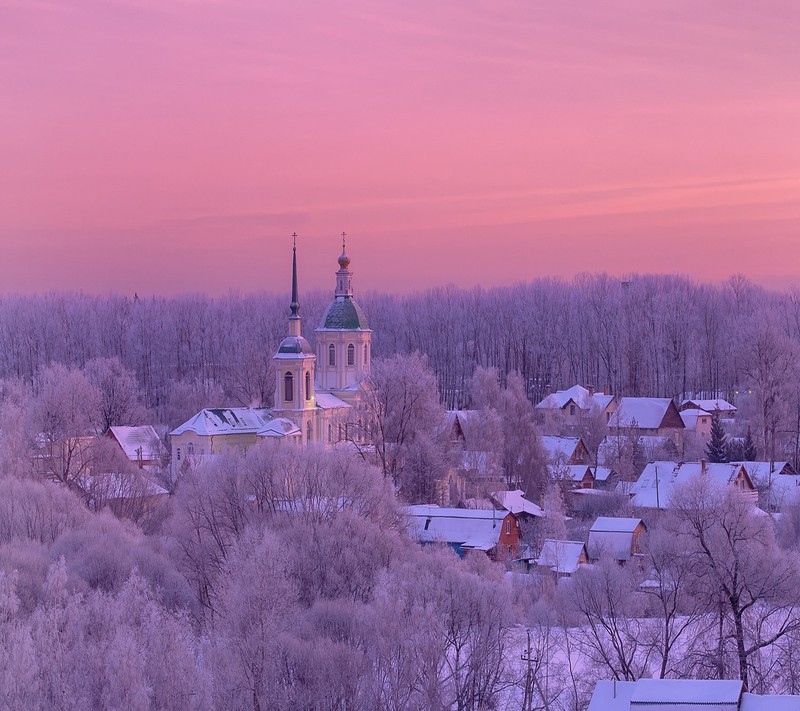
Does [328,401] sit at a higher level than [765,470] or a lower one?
higher

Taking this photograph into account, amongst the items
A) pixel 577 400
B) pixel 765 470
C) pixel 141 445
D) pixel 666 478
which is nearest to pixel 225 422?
pixel 141 445

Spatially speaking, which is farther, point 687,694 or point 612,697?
point 612,697

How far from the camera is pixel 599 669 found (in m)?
15.3

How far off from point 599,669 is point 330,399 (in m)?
21.6

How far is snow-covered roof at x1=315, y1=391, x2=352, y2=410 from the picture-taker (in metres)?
35.3

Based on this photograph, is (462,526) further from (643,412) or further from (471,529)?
(643,412)

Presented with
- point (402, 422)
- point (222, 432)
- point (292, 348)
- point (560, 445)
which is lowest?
point (560, 445)

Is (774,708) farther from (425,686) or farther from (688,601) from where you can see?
(688,601)

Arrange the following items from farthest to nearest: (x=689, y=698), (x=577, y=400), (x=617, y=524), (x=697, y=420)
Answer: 1. (x=577, y=400)
2. (x=697, y=420)
3. (x=617, y=524)
4. (x=689, y=698)

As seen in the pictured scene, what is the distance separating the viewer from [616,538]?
78.3 ft

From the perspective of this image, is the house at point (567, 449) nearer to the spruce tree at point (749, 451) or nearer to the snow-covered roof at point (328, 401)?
the spruce tree at point (749, 451)

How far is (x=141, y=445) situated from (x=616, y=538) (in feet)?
59.7

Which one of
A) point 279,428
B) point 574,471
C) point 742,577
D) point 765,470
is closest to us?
point 742,577

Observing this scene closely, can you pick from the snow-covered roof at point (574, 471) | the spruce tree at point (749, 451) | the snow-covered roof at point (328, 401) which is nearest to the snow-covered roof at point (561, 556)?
the snow-covered roof at point (574, 471)
